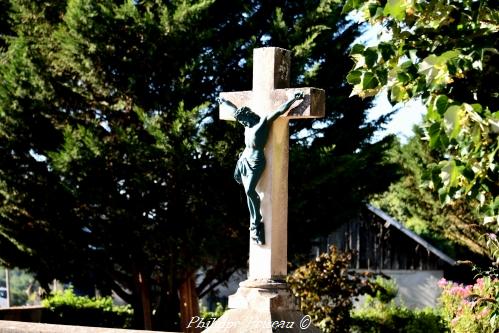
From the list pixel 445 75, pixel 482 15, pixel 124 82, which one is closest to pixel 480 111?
pixel 445 75

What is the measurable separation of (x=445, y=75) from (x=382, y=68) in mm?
557

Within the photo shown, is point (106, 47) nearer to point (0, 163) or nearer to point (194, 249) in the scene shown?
point (0, 163)

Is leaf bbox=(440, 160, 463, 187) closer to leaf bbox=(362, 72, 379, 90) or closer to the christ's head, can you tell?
leaf bbox=(362, 72, 379, 90)

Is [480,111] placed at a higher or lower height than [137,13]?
lower

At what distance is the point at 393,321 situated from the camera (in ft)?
50.5

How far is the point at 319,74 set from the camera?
12.8m

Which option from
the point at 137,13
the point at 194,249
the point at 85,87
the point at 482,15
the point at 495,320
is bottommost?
the point at 495,320

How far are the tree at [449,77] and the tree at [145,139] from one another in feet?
20.4

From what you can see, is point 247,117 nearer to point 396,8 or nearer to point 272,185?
point 272,185

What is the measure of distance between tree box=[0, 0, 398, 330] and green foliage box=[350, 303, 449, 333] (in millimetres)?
3177

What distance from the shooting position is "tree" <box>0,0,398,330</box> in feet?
37.7

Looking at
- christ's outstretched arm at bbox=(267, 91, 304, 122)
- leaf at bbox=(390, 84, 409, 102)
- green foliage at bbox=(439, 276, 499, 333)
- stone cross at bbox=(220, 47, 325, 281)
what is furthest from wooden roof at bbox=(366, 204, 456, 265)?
leaf at bbox=(390, 84, 409, 102)

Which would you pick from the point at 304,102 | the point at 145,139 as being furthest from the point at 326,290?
the point at 304,102

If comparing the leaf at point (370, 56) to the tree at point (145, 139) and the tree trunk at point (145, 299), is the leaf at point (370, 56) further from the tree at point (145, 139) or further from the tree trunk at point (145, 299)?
the tree trunk at point (145, 299)
